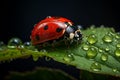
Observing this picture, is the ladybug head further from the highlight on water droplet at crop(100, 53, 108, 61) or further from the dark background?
the dark background

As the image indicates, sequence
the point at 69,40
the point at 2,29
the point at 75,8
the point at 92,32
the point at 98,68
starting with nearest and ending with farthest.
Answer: the point at 98,68
the point at 92,32
the point at 69,40
the point at 2,29
the point at 75,8

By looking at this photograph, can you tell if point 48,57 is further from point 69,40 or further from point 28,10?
point 28,10

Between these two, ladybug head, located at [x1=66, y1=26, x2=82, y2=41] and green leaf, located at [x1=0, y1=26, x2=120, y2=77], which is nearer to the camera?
green leaf, located at [x1=0, y1=26, x2=120, y2=77]

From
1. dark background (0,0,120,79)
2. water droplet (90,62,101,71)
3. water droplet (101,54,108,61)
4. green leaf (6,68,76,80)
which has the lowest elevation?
green leaf (6,68,76,80)

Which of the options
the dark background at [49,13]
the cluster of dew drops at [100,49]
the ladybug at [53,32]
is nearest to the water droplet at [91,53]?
the cluster of dew drops at [100,49]

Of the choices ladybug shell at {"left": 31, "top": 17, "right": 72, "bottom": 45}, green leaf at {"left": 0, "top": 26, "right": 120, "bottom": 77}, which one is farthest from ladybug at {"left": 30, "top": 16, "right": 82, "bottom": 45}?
green leaf at {"left": 0, "top": 26, "right": 120, "bottom": 77}

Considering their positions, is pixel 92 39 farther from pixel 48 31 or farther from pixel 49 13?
pixel 49 13

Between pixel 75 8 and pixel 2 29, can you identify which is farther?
pixel 75 8

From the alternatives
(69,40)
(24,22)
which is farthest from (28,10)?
(69,40)
